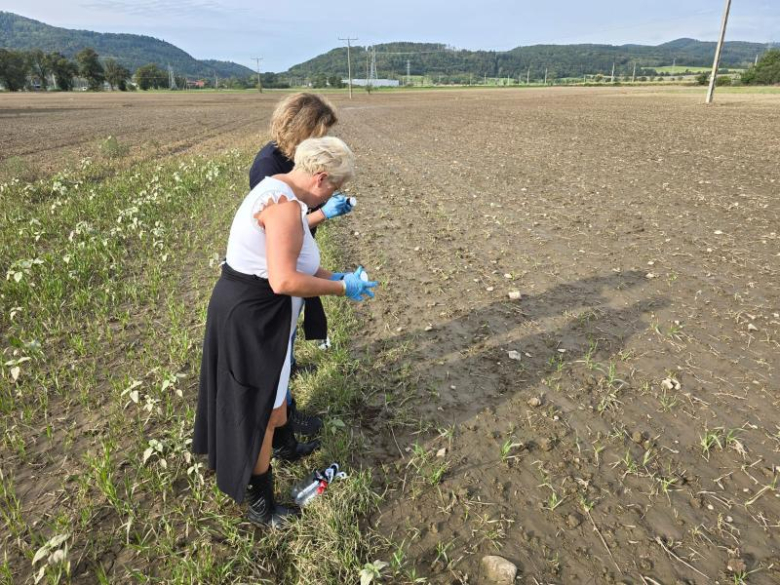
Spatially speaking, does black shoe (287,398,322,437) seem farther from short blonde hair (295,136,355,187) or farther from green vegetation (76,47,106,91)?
green vegetation (76,47,106,91)

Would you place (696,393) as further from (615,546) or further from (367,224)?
(367,224)

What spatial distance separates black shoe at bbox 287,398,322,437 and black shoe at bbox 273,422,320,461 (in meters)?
0.14

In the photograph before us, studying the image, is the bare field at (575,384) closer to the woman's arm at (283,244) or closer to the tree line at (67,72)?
the woman's arm at (283,244)

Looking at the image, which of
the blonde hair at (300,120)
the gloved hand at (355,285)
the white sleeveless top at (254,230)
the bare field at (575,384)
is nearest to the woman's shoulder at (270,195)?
the white sleeveless top at (254,230)

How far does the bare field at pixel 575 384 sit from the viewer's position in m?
2.47

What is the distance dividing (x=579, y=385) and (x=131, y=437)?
3.52 meters

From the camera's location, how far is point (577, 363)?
4031 mm

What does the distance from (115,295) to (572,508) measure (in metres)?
5.20

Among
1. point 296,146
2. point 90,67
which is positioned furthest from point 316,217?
point 90,67

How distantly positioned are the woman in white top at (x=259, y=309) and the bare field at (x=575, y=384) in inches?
32.5

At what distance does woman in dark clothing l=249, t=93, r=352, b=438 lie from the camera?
3027 mm

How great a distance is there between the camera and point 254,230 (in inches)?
86.9

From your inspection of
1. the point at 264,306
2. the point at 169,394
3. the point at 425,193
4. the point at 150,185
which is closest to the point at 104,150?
the point at 150,185

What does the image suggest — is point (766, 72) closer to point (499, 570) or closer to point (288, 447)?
point (499, 570)
